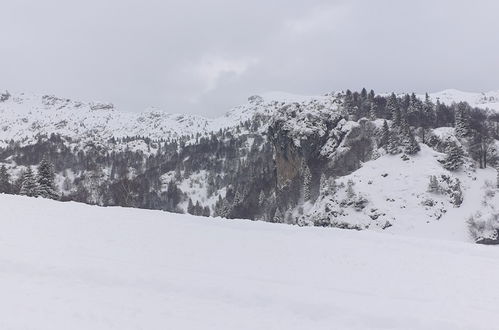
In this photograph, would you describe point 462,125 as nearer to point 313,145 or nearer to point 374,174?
point 374,174

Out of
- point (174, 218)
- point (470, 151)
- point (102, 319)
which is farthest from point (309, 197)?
point (102, 319)

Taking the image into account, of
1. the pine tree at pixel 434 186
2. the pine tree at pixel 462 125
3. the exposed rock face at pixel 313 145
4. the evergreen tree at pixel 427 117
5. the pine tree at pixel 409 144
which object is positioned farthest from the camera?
the evergreen tree at pixel 427 117

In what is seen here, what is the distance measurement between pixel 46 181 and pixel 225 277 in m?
43.5

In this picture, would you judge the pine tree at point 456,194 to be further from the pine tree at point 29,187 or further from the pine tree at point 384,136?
the pine tree at point 29,187

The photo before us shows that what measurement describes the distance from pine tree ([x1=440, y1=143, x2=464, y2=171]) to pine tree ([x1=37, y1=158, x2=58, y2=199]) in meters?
78.1

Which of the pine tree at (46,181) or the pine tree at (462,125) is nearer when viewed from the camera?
the pine tree at (46,181)

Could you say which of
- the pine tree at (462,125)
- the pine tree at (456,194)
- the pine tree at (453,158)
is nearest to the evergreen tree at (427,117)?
the pine tree at (462,125)

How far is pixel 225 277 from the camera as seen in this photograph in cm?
1925

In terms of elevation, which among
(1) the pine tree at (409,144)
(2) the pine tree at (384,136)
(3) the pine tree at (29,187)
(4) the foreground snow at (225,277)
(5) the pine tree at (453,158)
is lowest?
(4) the foreground snow at (225,277)

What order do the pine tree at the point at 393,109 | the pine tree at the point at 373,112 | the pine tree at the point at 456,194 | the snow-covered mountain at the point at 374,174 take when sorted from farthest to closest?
the pine tree at the point at 373,112, the pine tree at the point at 393,109, the pine tree at the point at 456,194, the snow-covered mountain at the point at 374,174

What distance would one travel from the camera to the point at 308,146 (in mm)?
137250

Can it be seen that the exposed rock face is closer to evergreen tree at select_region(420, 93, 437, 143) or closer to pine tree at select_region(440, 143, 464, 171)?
evergreen tree at select_region(420, 93, 437, 143)

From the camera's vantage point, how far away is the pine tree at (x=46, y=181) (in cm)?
5431

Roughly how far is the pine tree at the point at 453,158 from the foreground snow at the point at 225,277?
239 ft
